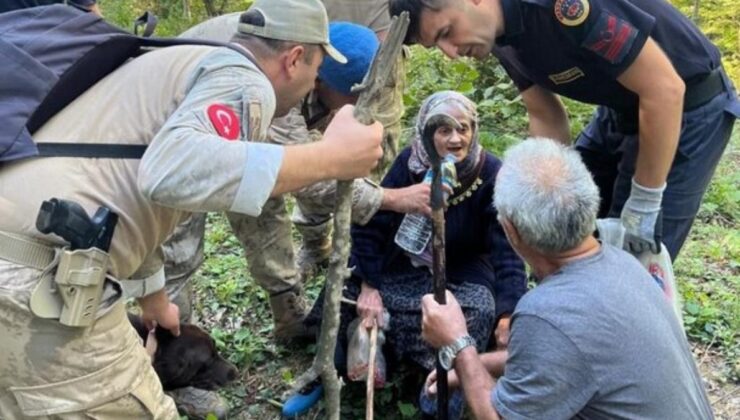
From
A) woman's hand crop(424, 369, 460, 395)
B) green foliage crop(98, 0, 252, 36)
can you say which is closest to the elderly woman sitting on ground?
woman's hand crop(424, 369, 460, 395)

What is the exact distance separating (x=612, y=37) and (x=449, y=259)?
1.47m

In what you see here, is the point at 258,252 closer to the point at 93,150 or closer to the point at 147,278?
the point at 147,278

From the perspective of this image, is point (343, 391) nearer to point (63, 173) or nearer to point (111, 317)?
point (111, 317)

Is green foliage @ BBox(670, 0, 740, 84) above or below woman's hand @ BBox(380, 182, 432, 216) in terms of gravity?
below

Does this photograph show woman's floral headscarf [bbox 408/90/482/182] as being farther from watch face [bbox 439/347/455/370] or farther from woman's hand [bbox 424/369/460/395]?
watch face [bbox 439/347/455/370]

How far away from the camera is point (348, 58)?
326 centimetres

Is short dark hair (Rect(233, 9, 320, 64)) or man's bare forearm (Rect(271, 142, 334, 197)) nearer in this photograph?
man's bare forearm (Rect(271, 142, 334, 197))

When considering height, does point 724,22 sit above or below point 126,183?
below

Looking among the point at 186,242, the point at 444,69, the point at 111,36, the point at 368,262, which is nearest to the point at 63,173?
the point at 111,36

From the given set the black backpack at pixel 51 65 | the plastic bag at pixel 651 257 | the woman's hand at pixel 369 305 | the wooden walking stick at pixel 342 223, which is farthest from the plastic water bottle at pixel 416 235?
the black backpack at pixel 51 65

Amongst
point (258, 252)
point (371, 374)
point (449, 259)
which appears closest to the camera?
point (371, 374)

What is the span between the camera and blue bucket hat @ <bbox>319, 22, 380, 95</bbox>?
326 cm

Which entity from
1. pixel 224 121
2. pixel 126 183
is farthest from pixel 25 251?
pixel 224 121

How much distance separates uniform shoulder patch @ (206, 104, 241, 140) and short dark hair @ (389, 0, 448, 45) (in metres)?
1.01
